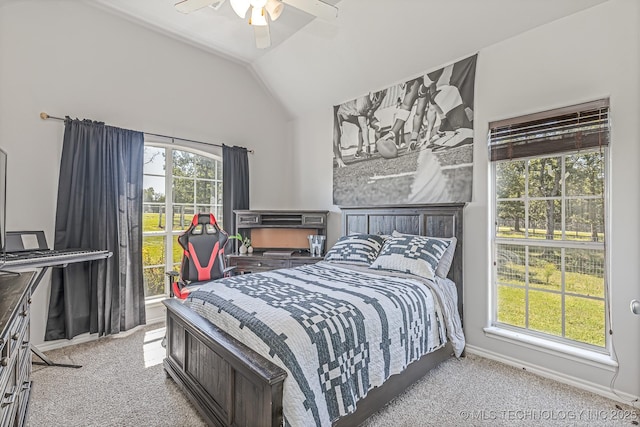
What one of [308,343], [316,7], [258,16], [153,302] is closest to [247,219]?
[153,302]

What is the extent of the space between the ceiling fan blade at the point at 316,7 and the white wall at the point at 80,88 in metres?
2.21

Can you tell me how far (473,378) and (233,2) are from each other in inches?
131

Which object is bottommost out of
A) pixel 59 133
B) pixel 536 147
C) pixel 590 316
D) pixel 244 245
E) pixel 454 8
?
pixel 590 316

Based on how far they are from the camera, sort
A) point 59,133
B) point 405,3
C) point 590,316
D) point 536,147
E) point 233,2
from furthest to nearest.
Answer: point 59,133 < point 405,3 < point 536,147 < point 590,316 < point 233,2

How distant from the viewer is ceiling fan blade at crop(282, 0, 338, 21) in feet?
7.46

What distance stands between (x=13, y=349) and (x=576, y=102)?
12.1ft

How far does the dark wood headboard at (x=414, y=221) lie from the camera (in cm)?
296

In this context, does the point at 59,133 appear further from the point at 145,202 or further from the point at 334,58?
the point at 334,58

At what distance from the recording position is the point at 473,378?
8.06 ft

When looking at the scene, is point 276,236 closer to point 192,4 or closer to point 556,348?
point 192,4

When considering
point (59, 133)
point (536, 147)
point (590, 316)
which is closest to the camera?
point (590, 316)

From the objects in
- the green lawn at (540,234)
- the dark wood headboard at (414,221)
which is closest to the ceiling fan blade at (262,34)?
the dark wood headboard at (414,221)

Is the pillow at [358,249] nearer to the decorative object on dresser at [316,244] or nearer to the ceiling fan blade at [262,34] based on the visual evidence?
the decorative object on dresser at [316,244]

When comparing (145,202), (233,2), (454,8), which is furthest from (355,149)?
(145,202)
